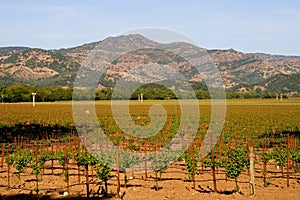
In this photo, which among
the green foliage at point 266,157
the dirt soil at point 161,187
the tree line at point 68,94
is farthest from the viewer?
the tree line at point 68,94

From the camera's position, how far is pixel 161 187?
37.0 ft

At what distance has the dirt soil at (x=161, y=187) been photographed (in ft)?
33.0

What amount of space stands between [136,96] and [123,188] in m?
109

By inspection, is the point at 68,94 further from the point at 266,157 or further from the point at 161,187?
the point at 266,157

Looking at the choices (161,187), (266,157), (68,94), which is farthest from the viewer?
(68,94)

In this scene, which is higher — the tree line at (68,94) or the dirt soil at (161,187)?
the tree line at (68,94)

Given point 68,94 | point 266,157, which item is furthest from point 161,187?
point 68,94

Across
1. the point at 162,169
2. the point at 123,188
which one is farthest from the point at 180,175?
the point at 123,188

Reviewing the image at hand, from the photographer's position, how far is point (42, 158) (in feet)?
39.1

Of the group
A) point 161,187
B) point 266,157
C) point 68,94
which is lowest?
point 161,187

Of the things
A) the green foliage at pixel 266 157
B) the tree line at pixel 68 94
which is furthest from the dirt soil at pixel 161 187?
the tree line at pixel 68 94

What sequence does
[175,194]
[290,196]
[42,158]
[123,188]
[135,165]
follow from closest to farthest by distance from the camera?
[290,196]
[175,194]
[123,188]
[42,158]
[135,165]

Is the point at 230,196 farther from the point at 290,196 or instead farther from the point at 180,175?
the point at 180,175

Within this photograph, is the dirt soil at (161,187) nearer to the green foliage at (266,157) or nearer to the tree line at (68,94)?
the green foliage at (266,157)
